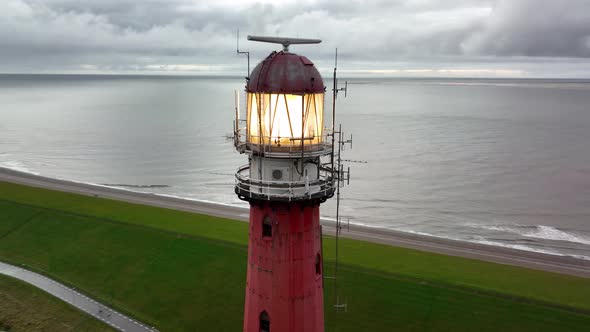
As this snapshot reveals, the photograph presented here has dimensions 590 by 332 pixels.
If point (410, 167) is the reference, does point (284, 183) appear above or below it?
above

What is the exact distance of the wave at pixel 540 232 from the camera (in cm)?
5188

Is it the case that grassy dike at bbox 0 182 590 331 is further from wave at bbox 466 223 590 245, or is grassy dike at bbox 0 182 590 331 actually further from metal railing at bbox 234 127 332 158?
metal railing at bbox 234 127 332 158

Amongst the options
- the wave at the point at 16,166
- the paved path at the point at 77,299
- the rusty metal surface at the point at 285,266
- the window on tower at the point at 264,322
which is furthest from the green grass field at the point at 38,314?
the wave at the point at 16,166

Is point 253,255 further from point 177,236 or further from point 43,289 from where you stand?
point 177,236

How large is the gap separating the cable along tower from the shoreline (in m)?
34.8

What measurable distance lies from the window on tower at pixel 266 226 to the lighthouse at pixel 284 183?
0.02 metres

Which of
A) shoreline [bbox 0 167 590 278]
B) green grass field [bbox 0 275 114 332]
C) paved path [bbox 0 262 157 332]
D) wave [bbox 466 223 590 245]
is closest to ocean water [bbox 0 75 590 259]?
wave [bbox 466 223 590 245]

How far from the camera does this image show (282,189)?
38.4 ft

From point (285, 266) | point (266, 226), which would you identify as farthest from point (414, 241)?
point (266, 226)

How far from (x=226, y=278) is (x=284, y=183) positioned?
25.9 metres

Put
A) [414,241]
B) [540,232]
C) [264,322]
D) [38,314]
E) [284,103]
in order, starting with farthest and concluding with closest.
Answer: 1. [540,232]
2. [414,241]
3. [38,314]
4. [264,322]
5. [284,103]

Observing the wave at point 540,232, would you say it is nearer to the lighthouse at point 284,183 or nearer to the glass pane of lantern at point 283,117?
the lighthouse at point 284,183

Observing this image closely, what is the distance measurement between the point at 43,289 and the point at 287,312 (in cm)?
2742

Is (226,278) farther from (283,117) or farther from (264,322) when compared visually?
(283,117)
